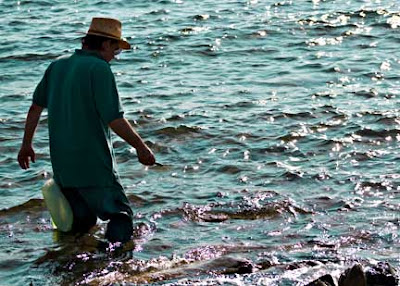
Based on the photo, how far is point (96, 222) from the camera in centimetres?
848

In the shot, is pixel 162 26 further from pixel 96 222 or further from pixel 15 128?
pixel 96 222

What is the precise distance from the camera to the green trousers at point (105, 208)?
25.9 ft

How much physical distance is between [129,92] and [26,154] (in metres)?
5.35

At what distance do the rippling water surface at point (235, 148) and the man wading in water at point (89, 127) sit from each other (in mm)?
443

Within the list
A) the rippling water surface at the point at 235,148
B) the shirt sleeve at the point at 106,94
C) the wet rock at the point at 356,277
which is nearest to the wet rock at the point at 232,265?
the rippling water surface at the point at 235,148

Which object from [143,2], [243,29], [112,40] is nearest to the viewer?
Result: [112,40]

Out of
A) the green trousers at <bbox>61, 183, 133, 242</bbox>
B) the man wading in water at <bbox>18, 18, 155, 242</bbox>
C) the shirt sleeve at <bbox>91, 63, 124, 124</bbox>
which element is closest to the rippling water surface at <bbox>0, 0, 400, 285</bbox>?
the green trousers at <bbox>61, 183, 133, 242</bbox>

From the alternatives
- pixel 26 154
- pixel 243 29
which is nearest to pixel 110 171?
pixel 26 154

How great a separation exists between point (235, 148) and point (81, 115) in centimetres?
346

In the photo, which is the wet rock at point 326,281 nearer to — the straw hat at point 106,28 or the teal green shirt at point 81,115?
the teal green shirt at point 81,115

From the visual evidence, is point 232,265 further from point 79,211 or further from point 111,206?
point 79,211

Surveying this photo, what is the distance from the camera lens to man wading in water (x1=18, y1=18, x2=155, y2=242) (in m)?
7.55

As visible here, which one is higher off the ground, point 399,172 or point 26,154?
point 26,154

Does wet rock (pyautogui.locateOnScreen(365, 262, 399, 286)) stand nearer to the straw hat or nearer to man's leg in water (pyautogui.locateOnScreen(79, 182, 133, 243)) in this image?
man's leg in water (pyautogui.locateOnScreen(79, 182, 133, 243))
